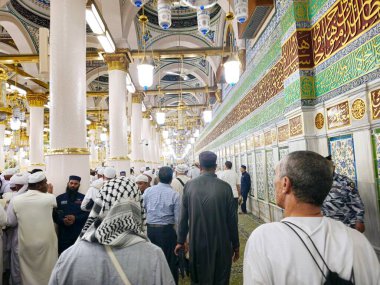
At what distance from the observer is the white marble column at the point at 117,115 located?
239 inches

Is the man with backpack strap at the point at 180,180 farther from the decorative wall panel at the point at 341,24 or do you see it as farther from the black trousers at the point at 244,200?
the black trousers at the point at 244,200

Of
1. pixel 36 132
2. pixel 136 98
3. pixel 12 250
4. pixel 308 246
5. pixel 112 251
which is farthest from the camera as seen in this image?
pixel 136 98

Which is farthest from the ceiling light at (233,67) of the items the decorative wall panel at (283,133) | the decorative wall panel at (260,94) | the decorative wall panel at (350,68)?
the decorative wall panel at (350,68)

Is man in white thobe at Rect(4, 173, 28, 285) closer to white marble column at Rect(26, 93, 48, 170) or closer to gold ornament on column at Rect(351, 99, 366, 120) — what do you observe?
gold ornament on column at Rect(351, 99, 366, 120)

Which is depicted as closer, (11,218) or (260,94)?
(11,218)

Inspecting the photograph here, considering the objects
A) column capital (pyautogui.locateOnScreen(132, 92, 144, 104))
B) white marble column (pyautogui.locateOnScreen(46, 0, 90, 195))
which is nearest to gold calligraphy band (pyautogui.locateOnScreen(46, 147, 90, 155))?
white marble column (pyautogui.locateOnScreen(46, 0, 90, 195))

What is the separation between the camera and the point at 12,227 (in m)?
2.52

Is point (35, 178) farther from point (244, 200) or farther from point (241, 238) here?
point (244, 200)

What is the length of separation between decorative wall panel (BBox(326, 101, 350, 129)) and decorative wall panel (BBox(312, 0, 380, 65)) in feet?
1.90

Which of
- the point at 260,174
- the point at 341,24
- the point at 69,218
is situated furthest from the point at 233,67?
the point at 69,218

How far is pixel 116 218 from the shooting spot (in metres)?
1.00

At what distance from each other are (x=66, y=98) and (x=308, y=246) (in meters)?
3.25

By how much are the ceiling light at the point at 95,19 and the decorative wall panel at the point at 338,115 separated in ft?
10.4

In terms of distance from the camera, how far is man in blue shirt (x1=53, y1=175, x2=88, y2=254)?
2645 mm
